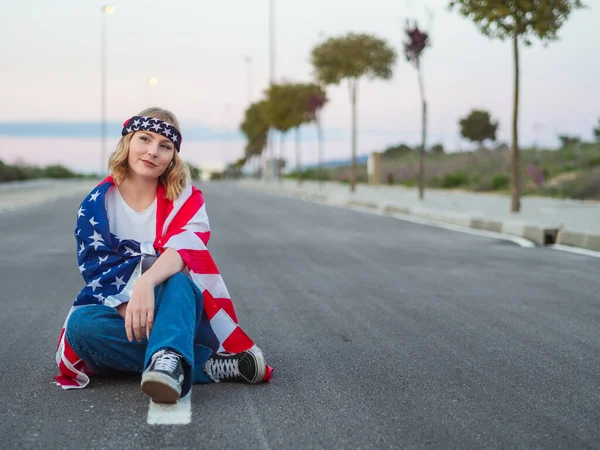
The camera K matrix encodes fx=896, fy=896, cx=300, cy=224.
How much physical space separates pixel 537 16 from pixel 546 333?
14372 mm

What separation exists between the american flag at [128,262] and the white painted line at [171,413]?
0.52 metres

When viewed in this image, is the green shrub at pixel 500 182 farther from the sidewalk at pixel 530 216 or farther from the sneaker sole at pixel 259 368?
the sneaker sole at pixel 259 368

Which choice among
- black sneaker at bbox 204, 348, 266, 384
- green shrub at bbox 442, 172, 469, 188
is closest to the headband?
black sneaker at bbox 204, 348, 266, 384

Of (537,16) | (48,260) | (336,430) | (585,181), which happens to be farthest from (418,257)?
(585,181)

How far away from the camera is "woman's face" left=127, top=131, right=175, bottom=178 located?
4.48 m

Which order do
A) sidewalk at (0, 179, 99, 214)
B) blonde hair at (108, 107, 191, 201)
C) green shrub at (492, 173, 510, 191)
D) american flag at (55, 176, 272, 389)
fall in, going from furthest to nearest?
green shrub at (492, 173, 510, 191) < sidewalk at (0, 179, 99, 214) < blonde hair at (108, 107, 191, 201) < american flag at (55, 176, 272, 389)

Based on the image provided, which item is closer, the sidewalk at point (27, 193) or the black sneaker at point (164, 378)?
the black sneaker at point (164, 378)

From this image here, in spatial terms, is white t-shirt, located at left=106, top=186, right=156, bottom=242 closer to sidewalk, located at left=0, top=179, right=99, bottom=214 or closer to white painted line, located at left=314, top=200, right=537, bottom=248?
→ white painted line, located at left=314, top=200, right=537, bottom=248

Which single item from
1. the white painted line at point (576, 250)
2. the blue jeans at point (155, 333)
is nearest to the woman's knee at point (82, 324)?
the blue jeans at point (155, 333)

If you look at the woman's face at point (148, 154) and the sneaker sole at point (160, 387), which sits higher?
the woman's face at point (148, 154)

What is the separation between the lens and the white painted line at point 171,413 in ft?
→ 12.5

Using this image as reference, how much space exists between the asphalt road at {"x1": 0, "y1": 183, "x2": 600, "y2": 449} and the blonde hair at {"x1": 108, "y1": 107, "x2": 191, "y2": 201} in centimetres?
100

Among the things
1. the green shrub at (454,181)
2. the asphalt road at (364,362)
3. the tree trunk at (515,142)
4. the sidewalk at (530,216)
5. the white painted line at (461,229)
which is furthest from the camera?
the green shrub at (454,181)

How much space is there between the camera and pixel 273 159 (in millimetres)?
61750
